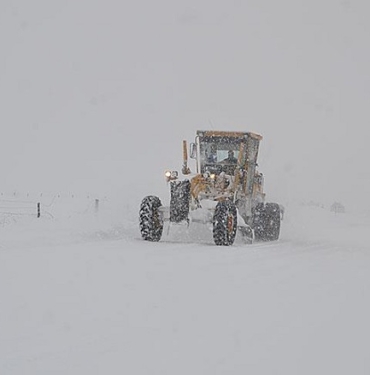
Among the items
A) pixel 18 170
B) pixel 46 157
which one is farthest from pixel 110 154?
pixel 18 170

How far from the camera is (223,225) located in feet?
38.4

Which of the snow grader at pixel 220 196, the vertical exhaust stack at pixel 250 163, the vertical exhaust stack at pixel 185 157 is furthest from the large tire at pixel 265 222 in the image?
the vertical exhaust stack at pixel 185 157

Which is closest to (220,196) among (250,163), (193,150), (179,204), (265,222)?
(179,204)

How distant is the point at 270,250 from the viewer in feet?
36.7

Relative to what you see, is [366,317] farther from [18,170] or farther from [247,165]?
[18,170]

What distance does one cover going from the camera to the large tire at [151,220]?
12469 mm

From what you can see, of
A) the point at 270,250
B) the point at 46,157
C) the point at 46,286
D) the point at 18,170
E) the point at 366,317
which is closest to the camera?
the point at 366,317

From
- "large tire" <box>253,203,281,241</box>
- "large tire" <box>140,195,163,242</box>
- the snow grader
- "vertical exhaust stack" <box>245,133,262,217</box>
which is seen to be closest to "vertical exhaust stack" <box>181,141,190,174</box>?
the snow grader

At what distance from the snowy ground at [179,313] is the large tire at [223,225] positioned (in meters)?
1.60

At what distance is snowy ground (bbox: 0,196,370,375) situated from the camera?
3.90 metres

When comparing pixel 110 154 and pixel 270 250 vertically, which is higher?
pixel 110 154

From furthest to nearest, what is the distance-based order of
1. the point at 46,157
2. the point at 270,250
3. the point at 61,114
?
the point at 61,114 < the point at 46,157 < the point at 270,250

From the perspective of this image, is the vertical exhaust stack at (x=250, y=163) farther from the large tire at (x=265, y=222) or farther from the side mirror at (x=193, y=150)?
the side mirror at (x=193, y=150)

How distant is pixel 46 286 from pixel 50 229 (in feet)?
28.5
